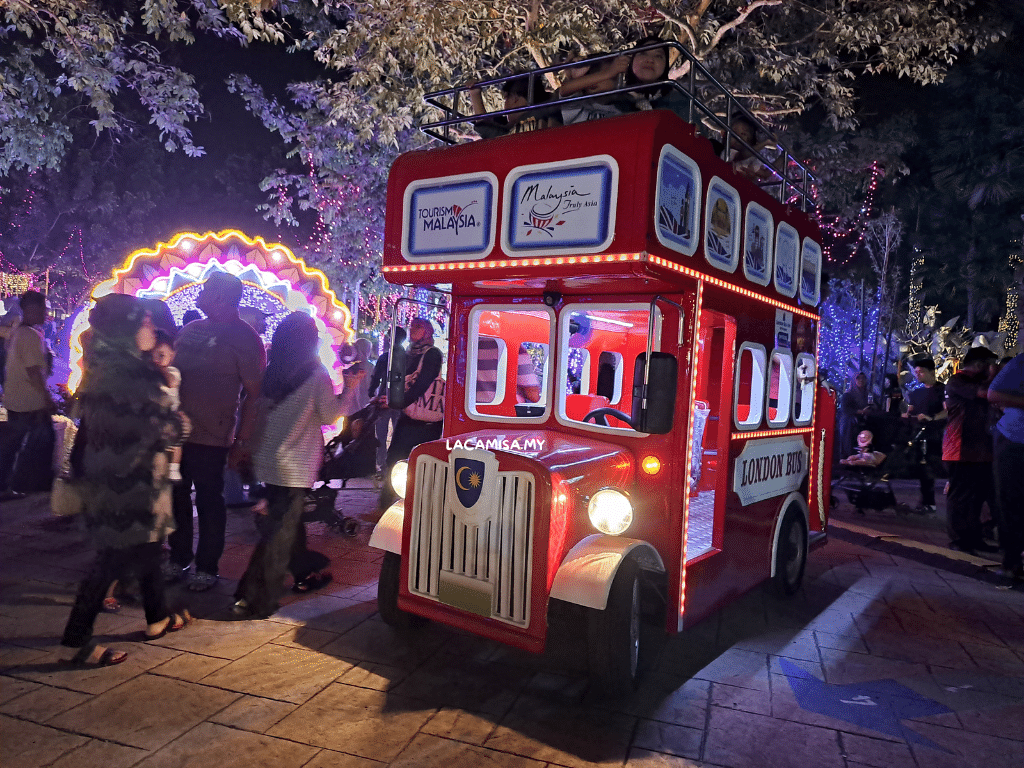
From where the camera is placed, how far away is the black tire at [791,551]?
19.5ft

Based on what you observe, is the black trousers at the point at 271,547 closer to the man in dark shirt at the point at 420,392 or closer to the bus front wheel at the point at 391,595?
the bus front wheel at the point at 391,595

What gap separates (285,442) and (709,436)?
3879 mm

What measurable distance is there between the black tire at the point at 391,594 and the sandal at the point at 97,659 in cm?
146

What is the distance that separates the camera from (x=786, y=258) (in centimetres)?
577

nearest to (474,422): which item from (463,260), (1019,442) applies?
(463,260)

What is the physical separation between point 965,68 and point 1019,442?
2426cm

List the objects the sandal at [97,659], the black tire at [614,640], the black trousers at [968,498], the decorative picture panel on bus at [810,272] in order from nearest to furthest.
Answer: the black tire at [614,640] < the sandal at [97,659] < the decorative picture panel on bus at [810,272] < the black trousers at [968,498]

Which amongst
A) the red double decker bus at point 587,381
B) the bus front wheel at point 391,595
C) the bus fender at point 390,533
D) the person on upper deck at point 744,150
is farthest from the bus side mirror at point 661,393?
the person on upper deck at point 744,150

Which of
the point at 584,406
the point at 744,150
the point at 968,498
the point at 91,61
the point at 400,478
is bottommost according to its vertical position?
the point at 968,498

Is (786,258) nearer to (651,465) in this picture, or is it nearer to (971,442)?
(651,465)

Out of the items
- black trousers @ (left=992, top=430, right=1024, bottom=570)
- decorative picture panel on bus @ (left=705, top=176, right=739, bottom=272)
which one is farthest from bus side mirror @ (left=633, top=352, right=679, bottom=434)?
black trousers @ (left=992, top=430, right=1024, bottom=570)

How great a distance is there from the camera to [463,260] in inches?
176

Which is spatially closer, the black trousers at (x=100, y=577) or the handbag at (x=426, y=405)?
the black trousers at (x=100, y=577)

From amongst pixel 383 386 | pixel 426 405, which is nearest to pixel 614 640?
pixel 426 405
